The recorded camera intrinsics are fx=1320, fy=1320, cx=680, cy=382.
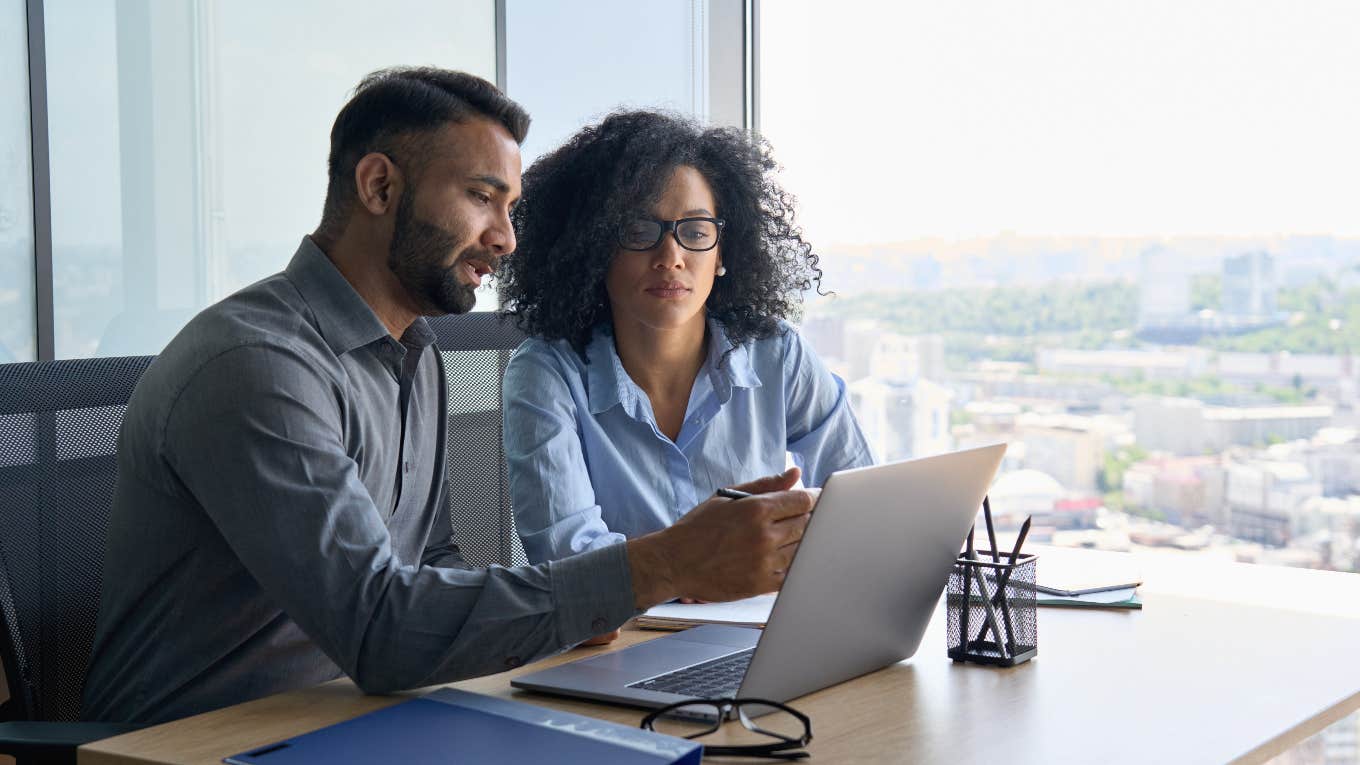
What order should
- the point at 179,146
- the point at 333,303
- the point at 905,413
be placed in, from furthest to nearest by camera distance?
the point at 905,413
the point at 179,146
the point at 333,303

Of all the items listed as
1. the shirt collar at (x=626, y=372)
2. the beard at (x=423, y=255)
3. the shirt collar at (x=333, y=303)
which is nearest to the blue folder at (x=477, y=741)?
the shirt collar at (x=333, y=303)

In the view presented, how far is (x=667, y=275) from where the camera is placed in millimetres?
2025

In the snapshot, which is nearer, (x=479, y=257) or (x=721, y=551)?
(x=721, y=551)

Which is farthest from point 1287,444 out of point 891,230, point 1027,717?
point 1027,717

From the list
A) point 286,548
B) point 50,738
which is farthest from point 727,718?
point 50,738

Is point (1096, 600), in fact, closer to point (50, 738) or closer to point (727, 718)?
point (727, 718)

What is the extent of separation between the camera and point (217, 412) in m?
1.26

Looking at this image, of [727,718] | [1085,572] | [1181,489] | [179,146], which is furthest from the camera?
[1181,489]

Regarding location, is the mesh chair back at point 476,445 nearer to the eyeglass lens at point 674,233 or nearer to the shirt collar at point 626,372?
the shirt collar at point 626,372

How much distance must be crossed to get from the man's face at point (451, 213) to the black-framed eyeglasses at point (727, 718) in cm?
67

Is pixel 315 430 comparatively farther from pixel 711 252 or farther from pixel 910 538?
pixel 711 252

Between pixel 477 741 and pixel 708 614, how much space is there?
0.53 metres

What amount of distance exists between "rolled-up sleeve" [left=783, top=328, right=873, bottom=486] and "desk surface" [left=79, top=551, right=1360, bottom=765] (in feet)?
2.07

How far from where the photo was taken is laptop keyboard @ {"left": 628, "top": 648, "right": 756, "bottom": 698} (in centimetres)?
120
